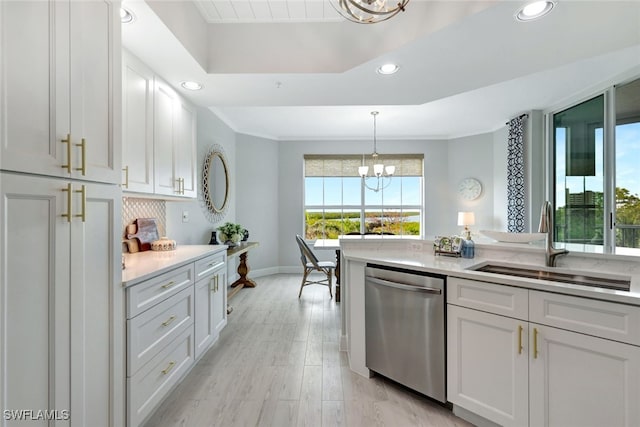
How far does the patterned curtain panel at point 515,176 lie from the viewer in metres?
4.44

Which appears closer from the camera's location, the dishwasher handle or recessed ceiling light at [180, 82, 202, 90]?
the dishwasher handle

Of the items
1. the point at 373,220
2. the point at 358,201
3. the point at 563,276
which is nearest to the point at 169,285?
the point at 563,276

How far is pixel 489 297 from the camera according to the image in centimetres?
155

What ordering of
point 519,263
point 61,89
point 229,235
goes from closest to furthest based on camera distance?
1. point 61,89
2. point 519,263
3. point 229,235

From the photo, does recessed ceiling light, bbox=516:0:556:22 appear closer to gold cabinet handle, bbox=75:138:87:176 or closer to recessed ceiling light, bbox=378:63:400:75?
recessed ceiling light, bbox=378:63:400:75

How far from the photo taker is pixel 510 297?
148 centimetres

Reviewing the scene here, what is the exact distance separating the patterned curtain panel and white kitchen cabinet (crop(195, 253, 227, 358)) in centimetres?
450

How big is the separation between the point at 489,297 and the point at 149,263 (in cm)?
Result: 210

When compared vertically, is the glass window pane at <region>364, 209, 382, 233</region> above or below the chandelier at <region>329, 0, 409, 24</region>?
below

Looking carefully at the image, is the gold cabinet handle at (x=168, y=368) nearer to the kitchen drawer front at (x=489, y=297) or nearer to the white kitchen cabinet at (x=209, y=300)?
the white kitchen cabinet at (x=209, y=300)

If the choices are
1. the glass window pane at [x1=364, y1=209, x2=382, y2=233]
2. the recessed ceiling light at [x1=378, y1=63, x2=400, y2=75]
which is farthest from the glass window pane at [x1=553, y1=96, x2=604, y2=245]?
the recessed ceiling light at [x1=378, y1=63, x2=400, y2=75]

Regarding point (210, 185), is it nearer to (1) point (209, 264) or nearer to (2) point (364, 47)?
(1) point (209, 264)

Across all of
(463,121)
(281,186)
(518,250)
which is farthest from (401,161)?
(518,250)

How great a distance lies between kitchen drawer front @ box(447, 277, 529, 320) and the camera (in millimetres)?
1454
